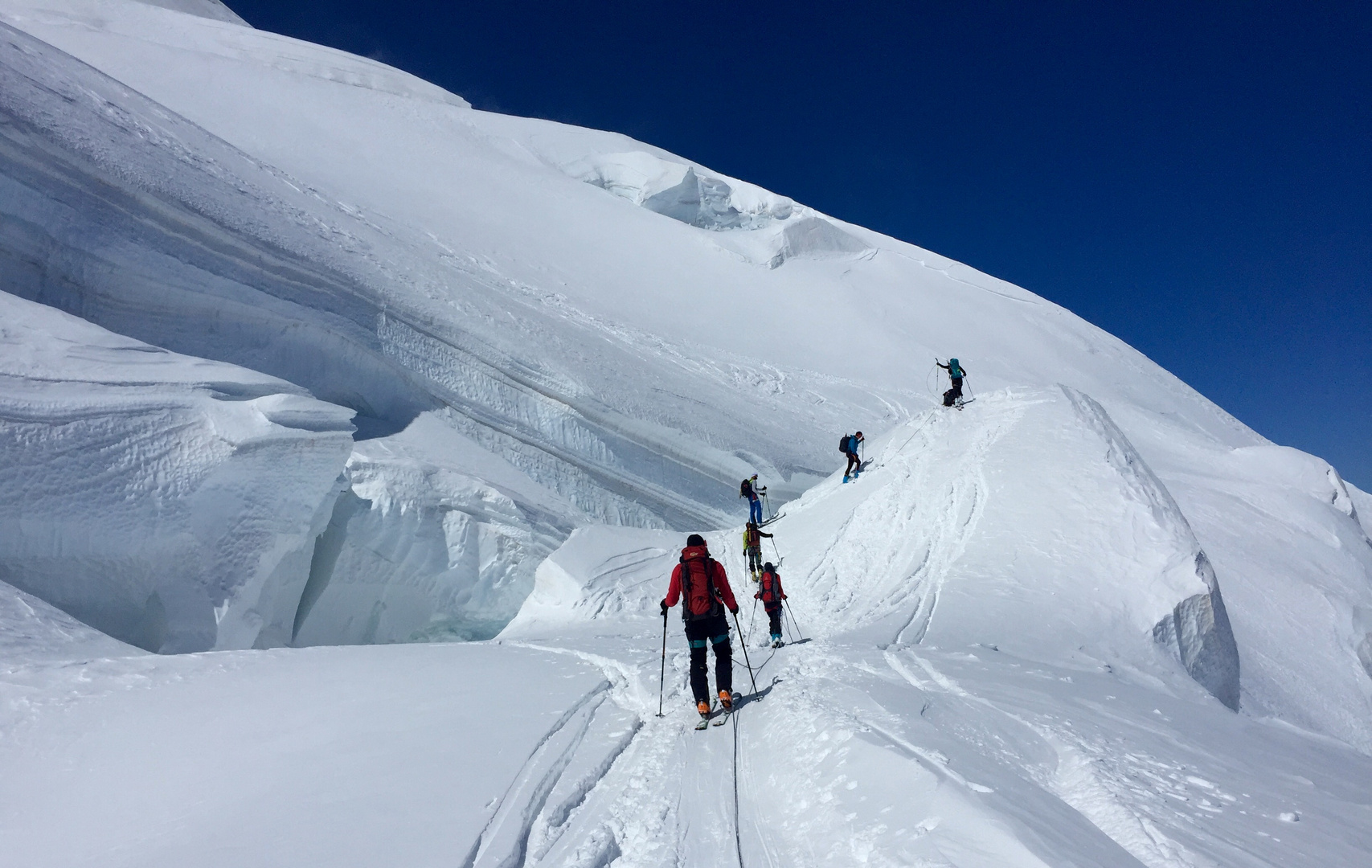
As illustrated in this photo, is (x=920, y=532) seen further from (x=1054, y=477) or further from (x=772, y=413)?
(x=772, y=413)

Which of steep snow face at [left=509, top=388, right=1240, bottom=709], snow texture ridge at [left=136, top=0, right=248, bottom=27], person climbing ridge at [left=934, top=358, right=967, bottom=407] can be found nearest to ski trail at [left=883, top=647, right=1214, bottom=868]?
steep snow face at [left=509, top=388, right=1240, bottom=709]

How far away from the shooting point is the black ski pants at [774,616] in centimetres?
874

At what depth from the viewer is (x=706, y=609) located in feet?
19.3

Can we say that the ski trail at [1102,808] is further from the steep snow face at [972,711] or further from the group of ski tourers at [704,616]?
the group of ski tourers at [704,616]

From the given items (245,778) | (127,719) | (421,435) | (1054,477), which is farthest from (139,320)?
(1054,477)

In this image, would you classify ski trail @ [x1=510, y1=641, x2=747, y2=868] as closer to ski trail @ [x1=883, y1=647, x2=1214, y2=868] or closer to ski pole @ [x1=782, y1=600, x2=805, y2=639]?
ski trail @ [x1=883, y1=647, x2=1214, y2=868]

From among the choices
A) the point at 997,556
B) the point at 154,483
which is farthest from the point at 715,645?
the point at 154,483

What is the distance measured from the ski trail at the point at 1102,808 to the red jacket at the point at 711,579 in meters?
2.08

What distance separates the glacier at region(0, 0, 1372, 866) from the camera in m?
3.90

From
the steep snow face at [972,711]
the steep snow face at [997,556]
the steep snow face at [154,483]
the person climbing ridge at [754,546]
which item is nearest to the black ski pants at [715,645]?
the steep snow face at [972,711]

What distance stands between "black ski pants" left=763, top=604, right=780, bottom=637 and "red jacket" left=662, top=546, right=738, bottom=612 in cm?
279

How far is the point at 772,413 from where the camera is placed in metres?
22.7

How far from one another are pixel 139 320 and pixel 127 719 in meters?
11.4

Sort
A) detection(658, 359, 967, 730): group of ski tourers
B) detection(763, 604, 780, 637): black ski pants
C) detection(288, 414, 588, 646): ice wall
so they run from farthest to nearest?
detection(288, 414, 588, 646): ice wall < detection(763, 604, 780, 637): black ski pants < detection(658, 359, 967, 730): group of ski tourers
